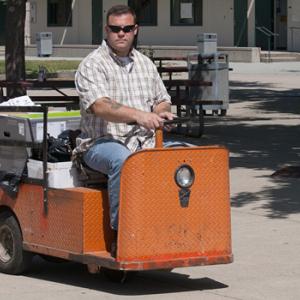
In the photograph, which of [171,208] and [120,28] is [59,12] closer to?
[120,28]

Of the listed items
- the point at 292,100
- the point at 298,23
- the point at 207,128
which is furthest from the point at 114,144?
the point at 298,23

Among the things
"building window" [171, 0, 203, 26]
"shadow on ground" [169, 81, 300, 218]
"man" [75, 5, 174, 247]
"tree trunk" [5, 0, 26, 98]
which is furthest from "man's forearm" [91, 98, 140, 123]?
"building window" [171, 0, 203, 26]

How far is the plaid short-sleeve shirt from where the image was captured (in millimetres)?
7023

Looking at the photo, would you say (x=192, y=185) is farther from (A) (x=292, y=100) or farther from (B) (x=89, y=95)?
(A) (x=292, y=100)

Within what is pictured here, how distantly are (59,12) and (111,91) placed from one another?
139 feet

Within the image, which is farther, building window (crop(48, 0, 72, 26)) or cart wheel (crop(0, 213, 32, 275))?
building window (crop(48, 0, 72, 26))

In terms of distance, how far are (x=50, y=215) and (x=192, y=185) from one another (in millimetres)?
996

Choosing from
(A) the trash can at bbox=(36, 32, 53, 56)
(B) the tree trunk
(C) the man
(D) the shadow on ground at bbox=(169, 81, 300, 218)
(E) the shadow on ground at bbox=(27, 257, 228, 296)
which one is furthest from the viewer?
(A) the trash can at bbox=(36, 32, 53, 56)

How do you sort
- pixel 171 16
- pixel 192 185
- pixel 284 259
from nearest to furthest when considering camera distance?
pixel 192 185, pixel 284 259, pixel 171 16

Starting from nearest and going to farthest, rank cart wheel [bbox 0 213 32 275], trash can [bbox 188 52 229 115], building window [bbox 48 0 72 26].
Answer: cart wheel [bbox 0 213 32 275] < trash can [bbox 188 52 229 115] < building window [bbox 48 0 72 26]

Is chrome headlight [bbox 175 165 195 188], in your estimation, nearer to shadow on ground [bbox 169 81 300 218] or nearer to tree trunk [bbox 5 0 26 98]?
shadow on ground [bbox 169 81 300 218]

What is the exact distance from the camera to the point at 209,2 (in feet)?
146

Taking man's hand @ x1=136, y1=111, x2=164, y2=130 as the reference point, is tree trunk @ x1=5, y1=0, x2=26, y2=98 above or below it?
above

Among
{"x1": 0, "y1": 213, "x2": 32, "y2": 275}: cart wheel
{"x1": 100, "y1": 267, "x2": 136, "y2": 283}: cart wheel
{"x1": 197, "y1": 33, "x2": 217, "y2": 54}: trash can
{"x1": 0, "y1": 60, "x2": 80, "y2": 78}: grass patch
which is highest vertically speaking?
{"x1": 197, "y1": 33, "x2": 217, "y2": 54}: trash can
